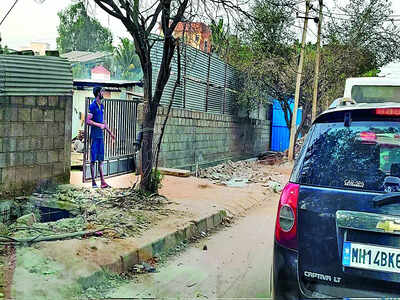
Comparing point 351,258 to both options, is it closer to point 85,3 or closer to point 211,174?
point 85,3

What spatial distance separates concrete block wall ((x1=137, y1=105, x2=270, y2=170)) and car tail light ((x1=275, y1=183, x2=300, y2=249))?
7.84 m

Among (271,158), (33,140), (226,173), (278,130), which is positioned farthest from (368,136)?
(278,130)

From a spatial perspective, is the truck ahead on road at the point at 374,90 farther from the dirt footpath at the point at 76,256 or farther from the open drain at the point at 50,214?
the open drain at the point at 50,214

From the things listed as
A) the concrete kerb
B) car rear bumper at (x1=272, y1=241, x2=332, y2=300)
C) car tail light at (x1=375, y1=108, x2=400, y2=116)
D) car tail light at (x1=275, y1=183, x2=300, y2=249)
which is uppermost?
car tail light at (x1=375, y1=108, x2=400, y2=116)

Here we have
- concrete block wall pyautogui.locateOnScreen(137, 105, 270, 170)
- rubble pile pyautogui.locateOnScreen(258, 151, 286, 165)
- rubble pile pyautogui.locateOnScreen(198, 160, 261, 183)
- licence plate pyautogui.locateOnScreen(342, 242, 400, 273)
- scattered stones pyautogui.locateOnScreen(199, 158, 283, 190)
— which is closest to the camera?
licence plate pyautogui.locateOnScreen(342, 242, 400, 273)

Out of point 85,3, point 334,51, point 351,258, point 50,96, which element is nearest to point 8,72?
point 50,96

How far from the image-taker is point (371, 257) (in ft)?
8.24

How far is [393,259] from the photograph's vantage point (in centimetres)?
247

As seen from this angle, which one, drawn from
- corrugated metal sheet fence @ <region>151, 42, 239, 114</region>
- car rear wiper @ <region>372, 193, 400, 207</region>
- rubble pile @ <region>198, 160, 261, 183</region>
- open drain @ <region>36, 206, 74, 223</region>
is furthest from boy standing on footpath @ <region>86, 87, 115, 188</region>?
car rear wiper @ <region>372, 193, 400, 207</region>

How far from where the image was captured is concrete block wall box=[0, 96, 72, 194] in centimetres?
677

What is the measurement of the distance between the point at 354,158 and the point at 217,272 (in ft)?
8.48

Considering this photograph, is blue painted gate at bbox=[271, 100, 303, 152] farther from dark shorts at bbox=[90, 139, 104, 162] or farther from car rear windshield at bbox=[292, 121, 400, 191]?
car rear windshield at bbox=[292, 121, 400, 191]

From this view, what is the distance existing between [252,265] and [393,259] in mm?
2756

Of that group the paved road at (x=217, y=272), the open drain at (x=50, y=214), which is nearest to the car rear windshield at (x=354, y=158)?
the paved road at (x=217, y=272)
